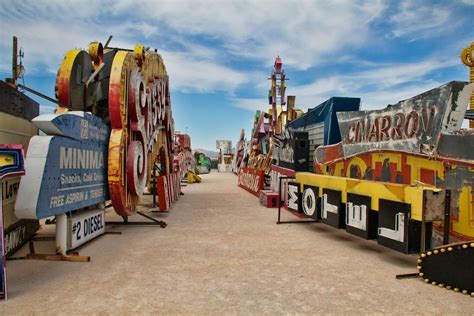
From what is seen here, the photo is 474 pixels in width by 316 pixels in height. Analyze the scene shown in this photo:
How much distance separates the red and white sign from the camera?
15.6 metres

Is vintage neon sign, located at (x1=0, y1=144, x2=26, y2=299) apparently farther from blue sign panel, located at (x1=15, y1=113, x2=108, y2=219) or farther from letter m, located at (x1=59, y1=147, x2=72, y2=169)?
letter m, located at (x1=59, y1=147, x2=72, y2=169)

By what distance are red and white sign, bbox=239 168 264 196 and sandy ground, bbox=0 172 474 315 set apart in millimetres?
8269

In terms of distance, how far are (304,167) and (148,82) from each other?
5.68 meters

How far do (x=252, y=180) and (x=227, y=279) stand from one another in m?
12.6

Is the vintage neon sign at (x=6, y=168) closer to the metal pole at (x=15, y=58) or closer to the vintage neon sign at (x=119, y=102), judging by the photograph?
the vintage neon sign at (x=119, y=102)

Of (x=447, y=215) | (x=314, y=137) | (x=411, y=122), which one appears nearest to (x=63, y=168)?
(x=447, y=215)

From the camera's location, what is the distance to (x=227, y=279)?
14.8 ft

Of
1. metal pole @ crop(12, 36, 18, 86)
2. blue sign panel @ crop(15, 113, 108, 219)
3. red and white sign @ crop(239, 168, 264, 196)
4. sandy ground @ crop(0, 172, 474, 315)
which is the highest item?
metal pole @ crop(12, 36, 18, 86)

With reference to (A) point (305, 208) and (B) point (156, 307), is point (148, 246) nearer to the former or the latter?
(B) point (156, 307)

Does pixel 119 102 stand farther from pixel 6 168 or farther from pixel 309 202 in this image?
pixel 309 202

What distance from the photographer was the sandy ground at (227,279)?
12.0 ft

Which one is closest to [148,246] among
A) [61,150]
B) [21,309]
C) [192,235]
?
[192,235]

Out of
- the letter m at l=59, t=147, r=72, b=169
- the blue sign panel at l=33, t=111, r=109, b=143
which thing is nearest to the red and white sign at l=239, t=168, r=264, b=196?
the blue sign panel at l=33, t=111, r=109, b=143

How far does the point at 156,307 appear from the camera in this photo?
3615mm
